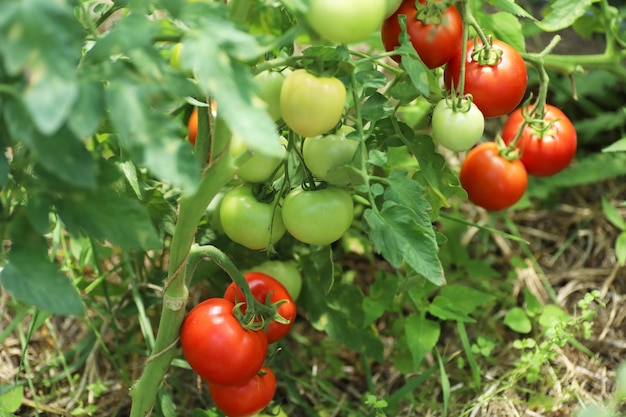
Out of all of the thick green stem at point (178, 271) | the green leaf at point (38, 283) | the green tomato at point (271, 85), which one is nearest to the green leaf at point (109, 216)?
the green leaf at point (38, 283)

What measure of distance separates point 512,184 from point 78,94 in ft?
3.16

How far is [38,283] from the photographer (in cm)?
83

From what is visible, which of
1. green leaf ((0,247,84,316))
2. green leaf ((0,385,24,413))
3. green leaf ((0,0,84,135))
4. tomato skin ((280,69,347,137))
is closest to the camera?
green leaf ((0,0,84,135))

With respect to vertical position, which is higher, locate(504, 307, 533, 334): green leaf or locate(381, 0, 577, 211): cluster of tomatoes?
locate(381, 0, 577, 211): cluster of tomatoes

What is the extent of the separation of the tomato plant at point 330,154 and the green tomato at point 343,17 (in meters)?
0.23

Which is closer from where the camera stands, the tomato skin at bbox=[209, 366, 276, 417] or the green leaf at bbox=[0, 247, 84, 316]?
the green leaf at bbox=[0, 247, 84, 316]

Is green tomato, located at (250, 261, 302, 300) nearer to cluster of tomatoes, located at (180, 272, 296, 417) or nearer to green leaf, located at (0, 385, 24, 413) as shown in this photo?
cluster of tomatoes, located at (180, 272, 296, 417)

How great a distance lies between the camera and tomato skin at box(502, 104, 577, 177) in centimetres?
149

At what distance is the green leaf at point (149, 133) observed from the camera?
29.2 inches

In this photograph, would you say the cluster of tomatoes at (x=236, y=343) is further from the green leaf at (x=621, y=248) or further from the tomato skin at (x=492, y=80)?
the green leaf at (x=621, y=248)

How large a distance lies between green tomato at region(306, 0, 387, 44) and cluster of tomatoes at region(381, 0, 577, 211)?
226mm

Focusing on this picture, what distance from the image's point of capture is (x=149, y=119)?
747 millimetres

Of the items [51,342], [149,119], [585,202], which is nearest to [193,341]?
[149,119]

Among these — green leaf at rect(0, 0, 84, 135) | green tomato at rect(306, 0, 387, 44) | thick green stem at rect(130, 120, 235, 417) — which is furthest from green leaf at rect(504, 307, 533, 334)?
green leaf at rect(0, 0, 84, 135)
